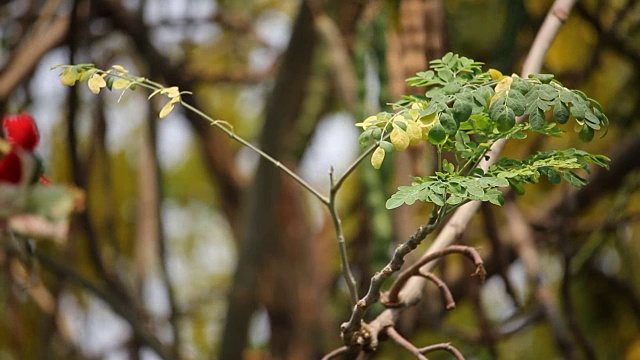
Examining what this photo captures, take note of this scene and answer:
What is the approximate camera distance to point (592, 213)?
6.61 feet

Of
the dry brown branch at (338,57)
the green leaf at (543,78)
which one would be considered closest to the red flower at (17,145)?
the green leaf at (543,78)

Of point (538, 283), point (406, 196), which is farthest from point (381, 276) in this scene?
point (538, 283)

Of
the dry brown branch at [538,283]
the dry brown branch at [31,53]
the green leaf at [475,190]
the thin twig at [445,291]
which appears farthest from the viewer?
the dry brown branch at [31,53]

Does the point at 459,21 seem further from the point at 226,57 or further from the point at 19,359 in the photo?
the point at 19,359

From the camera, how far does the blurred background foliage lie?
4.71 feet

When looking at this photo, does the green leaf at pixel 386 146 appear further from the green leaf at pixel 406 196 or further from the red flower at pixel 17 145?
the red flower at pixel 17 145

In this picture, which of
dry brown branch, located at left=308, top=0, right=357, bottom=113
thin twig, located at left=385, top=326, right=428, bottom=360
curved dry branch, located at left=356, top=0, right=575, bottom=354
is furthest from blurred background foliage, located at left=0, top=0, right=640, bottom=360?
thin twig, located at left=385, top=326, right=428, bottom=360

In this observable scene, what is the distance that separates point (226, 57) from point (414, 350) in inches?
74.0

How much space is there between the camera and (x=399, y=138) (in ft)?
2.05

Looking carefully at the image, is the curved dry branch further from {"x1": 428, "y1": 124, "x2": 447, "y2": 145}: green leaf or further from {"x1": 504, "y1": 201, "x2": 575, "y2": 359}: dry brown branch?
{"x1": 504, "y1": 201, "x2": 575, "y2": 359}: dry brown branch

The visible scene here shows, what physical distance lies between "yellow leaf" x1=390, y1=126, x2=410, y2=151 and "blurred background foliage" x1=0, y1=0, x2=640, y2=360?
0.58m

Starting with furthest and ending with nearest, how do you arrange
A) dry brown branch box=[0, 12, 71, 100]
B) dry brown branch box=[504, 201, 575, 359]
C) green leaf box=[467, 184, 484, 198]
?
dry brown branch box=[0, 12, 71, 100] < dry brown branch box=[504, 201, 575, 359] < green leaf box=[467, 184, 484, 198]

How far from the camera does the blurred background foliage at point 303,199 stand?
4.71 feet

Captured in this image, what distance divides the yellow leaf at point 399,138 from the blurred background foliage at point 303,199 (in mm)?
578
